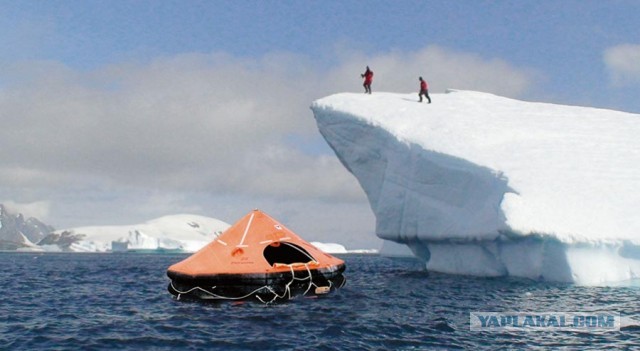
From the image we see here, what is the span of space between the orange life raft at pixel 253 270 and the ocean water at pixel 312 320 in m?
0.37

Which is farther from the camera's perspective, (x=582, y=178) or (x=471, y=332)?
(x=582, y=178)

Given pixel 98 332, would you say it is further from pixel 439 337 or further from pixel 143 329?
pixel 439 337

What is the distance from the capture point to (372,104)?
30797 mm

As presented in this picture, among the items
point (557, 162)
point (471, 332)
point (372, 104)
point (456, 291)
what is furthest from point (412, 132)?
point (471, 332)

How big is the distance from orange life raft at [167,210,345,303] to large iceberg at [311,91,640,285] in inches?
291

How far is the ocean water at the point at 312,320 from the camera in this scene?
10.3 metres

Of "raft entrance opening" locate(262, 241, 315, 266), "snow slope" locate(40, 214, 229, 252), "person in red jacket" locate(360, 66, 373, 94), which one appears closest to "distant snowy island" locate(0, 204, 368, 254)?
"snow slope" locate(40, 214, 229, 252)

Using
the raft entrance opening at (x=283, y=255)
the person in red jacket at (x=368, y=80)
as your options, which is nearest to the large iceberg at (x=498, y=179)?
the person in red jacket at (x=368, y=80)

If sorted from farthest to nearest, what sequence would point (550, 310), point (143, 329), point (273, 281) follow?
1. point (273, 281)
2. point (550, 310)
3. point (143, 329)

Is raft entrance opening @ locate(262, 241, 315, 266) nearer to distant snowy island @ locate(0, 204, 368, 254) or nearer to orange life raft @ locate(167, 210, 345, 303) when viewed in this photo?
orange life raft @ locate(167, 210, 345, 303)

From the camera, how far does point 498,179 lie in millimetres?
22250

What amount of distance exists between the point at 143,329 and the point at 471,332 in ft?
21.1

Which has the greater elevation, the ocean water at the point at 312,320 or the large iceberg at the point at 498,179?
the large iceberg at the point at 498,179

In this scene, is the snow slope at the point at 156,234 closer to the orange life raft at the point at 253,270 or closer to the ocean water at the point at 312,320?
the ocean water at the point at 312,320
